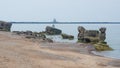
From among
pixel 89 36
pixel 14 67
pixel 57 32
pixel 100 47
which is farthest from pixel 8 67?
pixel 57 32

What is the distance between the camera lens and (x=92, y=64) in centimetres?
3775

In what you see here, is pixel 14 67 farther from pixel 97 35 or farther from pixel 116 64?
pixel 97 35

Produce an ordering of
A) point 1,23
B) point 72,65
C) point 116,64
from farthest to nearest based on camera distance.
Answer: point 1,23 < point 116,64 < point 72,65

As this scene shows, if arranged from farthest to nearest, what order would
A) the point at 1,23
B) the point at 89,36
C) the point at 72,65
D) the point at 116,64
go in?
the point at 1,23, the point at 89,36, the point at 116,64, the point at 72,65

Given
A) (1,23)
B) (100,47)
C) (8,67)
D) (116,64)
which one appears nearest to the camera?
(8,67)

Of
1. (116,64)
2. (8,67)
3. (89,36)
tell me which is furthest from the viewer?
(89,36)

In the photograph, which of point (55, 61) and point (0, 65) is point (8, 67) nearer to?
point (0, 65)

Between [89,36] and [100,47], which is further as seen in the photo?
[89,36]

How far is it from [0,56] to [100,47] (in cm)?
2971

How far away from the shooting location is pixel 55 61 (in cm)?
3800

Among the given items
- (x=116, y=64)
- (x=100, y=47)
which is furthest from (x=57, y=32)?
(x=116, y=64)

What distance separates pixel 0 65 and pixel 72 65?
25.2ft

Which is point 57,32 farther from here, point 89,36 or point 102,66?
point 102,66

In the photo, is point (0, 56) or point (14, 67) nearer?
point (14, 67)
